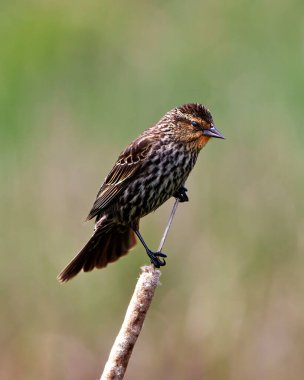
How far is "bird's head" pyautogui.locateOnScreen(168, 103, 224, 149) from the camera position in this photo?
4758 mm

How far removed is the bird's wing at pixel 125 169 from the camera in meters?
4.99

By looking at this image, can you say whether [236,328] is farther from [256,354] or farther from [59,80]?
[59,80]

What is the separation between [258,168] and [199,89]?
1.83 ft

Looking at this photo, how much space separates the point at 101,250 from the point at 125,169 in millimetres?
380

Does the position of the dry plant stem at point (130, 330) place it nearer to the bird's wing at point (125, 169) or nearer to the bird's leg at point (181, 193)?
the bird's leg at point (181, 193)

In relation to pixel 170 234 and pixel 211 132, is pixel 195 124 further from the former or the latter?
pixel 170 234

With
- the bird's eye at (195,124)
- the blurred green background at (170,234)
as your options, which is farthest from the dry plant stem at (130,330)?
the blurred green background at (170,234)

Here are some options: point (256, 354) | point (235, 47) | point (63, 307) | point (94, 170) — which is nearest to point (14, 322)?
point (63, 307)

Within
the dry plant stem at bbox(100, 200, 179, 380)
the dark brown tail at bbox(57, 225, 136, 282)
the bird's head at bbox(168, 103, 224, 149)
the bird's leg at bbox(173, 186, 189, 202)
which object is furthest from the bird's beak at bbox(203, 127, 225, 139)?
the dry plant stem at bbox(100, 200, 179, 380)

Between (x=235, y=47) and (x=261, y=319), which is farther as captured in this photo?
(x=235, y=47)

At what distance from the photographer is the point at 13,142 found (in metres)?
5.69

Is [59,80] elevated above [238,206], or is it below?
above

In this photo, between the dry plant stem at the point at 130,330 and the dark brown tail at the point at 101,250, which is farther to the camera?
the dark brown tail at the point at 101,250

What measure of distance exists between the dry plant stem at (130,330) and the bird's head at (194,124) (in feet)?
4.35
